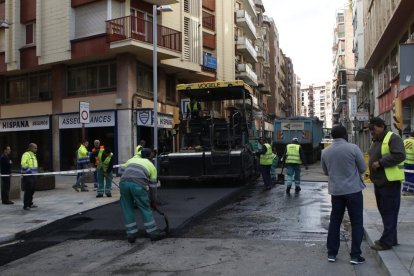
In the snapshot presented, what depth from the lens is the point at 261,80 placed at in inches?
2446

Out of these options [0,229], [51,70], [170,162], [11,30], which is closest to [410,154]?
[170,162]

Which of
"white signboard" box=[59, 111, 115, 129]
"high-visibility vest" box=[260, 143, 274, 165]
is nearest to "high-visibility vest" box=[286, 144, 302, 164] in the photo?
"high-visibility vest" box=[260, 143, 274, 165]

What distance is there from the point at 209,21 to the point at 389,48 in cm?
1272

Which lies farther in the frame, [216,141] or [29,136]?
[29,136]

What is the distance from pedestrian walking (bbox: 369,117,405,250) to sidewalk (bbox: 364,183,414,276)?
0.77ft

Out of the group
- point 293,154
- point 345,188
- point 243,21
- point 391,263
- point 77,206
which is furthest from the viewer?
point 243,21

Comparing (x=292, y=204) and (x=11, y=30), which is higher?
(x=11, y=30)

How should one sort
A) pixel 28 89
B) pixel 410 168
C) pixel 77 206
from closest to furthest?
pixel 77 206 < pixel 410 168 < pixel 28 89

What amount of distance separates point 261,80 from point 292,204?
5130cm

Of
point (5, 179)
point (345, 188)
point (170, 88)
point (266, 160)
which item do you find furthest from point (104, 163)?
point (170, 88)

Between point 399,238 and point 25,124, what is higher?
point 25,124

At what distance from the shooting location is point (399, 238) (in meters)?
7.19

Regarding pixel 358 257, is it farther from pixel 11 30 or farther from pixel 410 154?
Answer: pixel 11 30

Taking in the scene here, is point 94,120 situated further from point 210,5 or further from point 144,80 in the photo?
point 210,5
